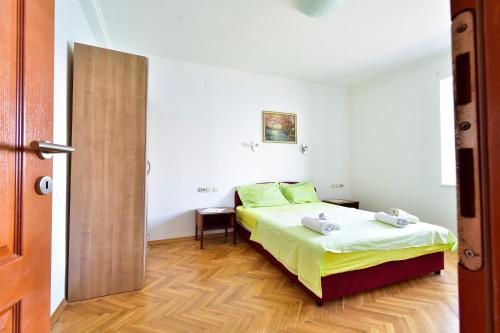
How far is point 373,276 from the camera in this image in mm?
2074

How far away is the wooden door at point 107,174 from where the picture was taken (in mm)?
1987

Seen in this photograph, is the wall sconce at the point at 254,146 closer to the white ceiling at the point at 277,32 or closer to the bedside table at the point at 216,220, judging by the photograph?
the bedside table at the point at 216,220

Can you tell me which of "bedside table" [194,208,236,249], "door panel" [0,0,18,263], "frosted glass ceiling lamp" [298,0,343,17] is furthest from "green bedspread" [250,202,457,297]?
"frosted glass ceiling lamp" [298,0,343,17]

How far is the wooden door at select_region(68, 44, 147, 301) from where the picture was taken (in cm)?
199

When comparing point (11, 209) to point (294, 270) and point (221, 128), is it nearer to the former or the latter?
point (294, 270)

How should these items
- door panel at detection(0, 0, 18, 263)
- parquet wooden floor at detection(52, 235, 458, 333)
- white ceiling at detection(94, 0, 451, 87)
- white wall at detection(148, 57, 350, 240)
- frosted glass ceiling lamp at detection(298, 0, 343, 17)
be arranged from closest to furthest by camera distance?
door panel at detection(0, 0, 18, 263) < parquet wooden floor at detection(52, 235, 458, 333) < frosted glass ceiling lamp at detection(298, 0, 343, 17) < white ceiling at detection(94, 0, 451, 87) < white wall at detection(148, 57, 350, 240)

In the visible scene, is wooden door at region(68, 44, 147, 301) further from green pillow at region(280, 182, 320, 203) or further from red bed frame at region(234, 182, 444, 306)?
green pillow at region(280, 182, 320, 203)

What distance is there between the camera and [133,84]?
2.20m

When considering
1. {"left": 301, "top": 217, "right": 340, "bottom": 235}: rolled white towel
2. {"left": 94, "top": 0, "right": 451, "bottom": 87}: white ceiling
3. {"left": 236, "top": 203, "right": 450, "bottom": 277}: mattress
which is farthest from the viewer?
{"left": 94, "top": 0, "right": 451, "bottom": 87}: white ceiling

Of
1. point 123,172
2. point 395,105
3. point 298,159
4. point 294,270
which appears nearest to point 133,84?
point 123,172

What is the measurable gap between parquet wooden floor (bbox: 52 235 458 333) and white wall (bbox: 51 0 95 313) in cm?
32

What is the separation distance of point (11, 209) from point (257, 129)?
373cm

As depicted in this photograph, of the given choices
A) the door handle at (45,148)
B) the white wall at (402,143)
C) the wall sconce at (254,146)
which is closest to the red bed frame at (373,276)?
the white wall at (402,143)

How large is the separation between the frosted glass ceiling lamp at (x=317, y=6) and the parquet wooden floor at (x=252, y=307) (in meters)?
2.73
